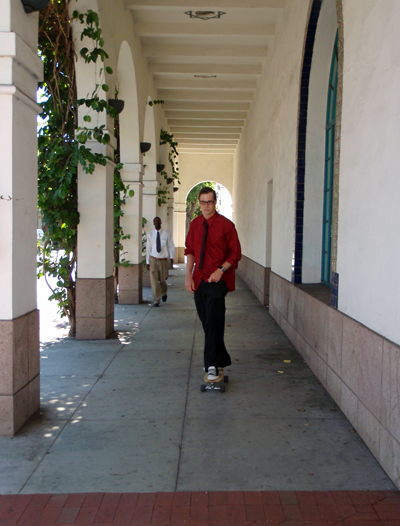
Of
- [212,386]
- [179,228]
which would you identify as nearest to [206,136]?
[179,228]

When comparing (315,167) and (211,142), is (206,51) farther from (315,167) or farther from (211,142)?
(211,142)

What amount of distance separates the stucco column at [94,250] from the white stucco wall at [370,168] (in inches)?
135

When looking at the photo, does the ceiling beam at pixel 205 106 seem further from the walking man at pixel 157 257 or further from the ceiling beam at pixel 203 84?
the walking man at pixel 157 257

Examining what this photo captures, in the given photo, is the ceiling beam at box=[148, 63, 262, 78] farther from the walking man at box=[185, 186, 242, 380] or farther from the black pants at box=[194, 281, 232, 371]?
the black pants at box=[194, 281, 232, 371]

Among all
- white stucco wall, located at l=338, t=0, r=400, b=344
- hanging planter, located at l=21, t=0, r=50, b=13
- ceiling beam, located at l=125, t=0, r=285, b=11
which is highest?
ceiling beam, located at l=125, t=0, r=285, b=11

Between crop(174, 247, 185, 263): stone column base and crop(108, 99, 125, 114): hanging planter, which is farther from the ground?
crop(108, 99, 125, 114): hanging planter

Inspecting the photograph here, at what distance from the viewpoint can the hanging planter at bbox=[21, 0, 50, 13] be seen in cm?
373

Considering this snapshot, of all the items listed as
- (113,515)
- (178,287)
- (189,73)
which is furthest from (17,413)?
(178,287)

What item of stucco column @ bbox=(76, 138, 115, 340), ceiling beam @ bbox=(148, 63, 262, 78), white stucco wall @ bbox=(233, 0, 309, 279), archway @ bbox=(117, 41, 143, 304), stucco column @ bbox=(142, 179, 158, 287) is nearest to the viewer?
stucco column @ bbox=(76, 138, 115, 340)

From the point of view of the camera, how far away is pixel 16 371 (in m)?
3.81

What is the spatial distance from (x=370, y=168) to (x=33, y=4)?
265cm

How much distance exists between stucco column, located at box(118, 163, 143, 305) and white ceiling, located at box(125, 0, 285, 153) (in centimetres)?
258

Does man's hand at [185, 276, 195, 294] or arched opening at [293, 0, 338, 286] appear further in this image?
arched opening at [293, 0, 338, 286]

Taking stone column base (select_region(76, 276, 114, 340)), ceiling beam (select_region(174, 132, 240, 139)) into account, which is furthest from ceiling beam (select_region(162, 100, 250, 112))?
stone column base (select_region(76, 276, 114, 340))
